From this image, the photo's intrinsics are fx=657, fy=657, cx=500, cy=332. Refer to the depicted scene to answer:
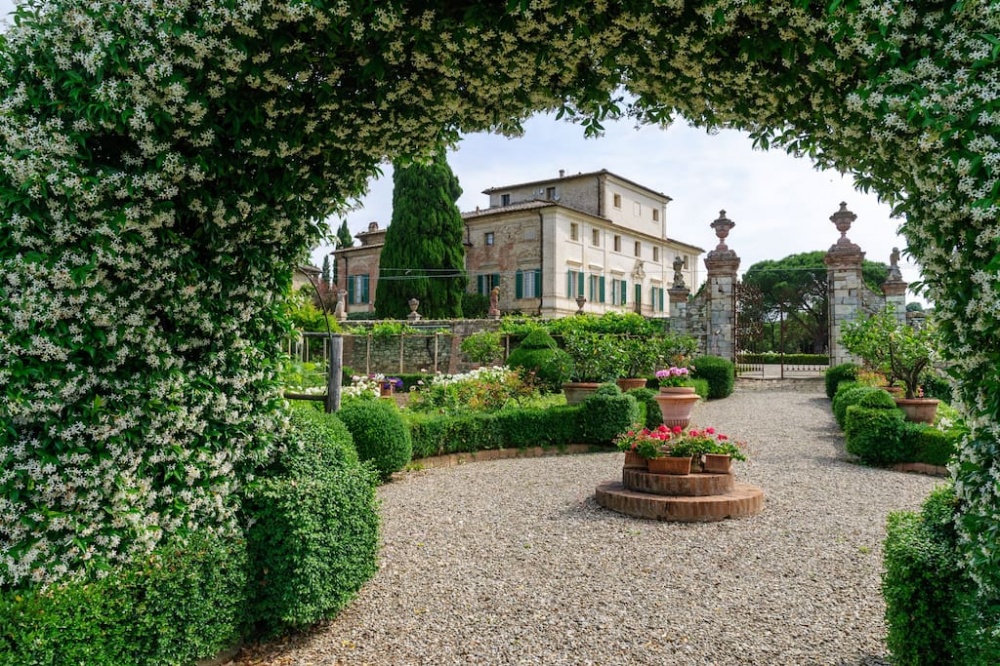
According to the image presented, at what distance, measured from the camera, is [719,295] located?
68.0ft

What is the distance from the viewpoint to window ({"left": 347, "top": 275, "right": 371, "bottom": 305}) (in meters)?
37.4

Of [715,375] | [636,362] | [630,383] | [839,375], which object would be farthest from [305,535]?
[715,375]

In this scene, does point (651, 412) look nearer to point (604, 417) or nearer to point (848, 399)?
point (604, 417)

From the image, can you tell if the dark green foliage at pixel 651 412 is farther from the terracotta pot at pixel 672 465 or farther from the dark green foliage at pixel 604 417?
the terracotta pot at pixel 672 465

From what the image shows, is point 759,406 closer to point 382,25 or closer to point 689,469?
point 689,469

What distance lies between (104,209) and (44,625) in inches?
71.6

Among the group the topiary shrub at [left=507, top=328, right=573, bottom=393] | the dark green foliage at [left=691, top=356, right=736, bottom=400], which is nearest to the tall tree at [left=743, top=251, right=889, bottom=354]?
the dark green foliage at [left=691, top=356, right=736, bottom=400]

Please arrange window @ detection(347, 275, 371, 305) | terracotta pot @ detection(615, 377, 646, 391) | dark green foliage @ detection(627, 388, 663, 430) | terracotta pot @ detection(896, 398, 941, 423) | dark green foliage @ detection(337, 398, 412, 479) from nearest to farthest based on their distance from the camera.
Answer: dark green foliage @ detection(337, 398, 412, 479) < terracotta pot @ detection(896, 398, 941, 423) < dark green foliage @ detection(627, 388, 663, 430) < terracotta pot @ detection(615, 377, 646, 391) < window @ detection(347, 275, 371, 305)

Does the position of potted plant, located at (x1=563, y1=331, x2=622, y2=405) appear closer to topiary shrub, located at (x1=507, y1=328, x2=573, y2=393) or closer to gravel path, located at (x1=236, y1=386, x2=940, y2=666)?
topiary shrub, located at (x1=507, y1=328, x2=573, y2=393)

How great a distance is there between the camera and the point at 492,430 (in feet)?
34.3

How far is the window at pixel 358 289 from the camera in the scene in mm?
37438

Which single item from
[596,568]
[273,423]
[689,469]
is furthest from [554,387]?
[273,423]

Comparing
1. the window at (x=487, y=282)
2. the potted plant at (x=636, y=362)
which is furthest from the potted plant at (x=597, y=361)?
the window at (x=487, y=282)

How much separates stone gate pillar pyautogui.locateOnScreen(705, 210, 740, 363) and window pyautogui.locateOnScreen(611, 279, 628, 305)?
564 inches
